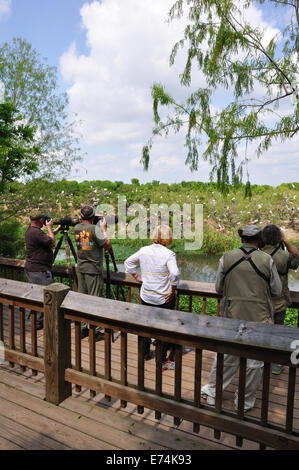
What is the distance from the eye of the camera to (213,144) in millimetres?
6383

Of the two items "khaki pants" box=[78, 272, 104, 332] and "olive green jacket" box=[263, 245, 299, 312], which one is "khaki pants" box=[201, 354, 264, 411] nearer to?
"olive green jacket" box=[263, 245, 299, 312]

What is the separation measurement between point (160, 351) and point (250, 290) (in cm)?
88

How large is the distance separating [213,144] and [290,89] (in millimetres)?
1601

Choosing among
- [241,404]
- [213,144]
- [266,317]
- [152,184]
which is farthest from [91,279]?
[152,184]

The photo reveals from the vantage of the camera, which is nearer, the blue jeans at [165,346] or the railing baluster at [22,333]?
the railing baluster at [22,333]

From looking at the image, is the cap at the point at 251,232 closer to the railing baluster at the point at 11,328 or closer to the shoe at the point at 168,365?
the shoe at the point at 168,365

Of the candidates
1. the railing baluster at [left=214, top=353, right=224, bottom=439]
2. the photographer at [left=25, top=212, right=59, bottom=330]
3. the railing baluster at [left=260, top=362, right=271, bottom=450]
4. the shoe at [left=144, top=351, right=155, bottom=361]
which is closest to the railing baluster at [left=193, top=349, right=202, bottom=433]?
the railing baluster at [left=214, top=353, right=224, bottom=439]

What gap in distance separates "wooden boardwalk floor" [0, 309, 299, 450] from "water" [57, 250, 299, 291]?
309 inches

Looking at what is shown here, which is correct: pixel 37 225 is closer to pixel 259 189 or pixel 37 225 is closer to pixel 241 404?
pixel 241 404

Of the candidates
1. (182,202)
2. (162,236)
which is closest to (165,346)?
(162,236)

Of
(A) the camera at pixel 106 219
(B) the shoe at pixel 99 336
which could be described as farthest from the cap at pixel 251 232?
(B) the shoe at pixel 99 336

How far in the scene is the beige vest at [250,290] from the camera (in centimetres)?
276

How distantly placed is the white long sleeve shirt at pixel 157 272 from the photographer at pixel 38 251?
140cm

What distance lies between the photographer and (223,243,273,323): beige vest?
2764 mm
